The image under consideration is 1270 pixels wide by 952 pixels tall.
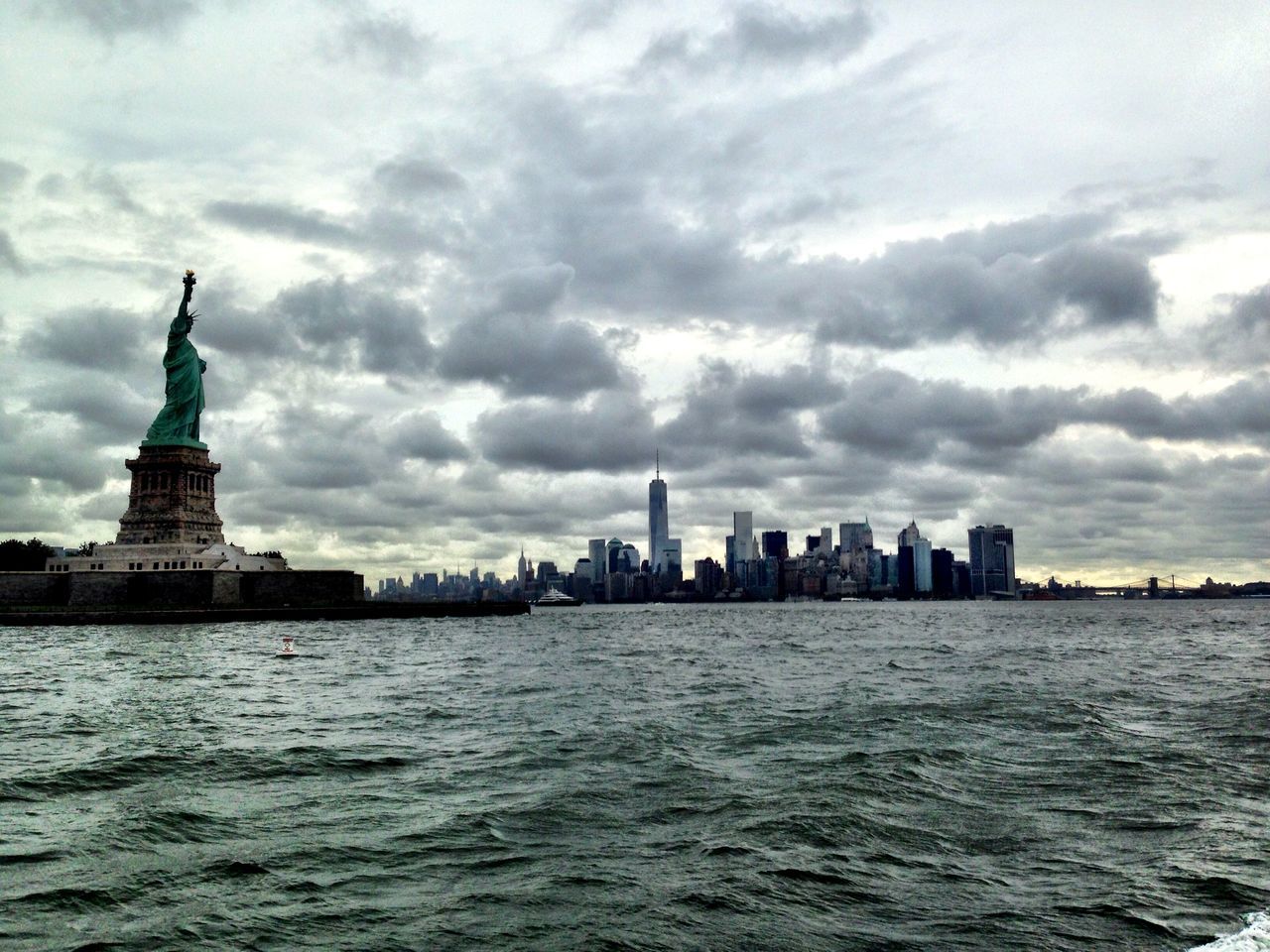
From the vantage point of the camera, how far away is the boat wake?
31.3 feet

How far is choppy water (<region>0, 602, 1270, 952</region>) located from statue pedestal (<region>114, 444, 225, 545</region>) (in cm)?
8133

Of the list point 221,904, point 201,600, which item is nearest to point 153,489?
point 201,600

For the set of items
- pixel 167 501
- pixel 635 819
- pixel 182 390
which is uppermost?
pixel 182 390

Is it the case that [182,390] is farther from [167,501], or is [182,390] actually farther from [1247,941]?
[1247,941]

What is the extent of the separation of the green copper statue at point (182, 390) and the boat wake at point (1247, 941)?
116 metres

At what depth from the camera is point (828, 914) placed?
35.1 feet

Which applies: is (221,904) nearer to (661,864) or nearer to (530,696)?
(661,864)

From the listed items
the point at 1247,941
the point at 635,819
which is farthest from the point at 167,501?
the point at 1247,941

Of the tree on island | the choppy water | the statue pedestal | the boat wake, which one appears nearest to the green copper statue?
the statue pedestal

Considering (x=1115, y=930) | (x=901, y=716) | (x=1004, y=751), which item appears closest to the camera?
(x=1115, y=930)

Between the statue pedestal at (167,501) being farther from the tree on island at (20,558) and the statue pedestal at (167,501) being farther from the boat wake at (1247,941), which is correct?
the boat wake at (1247,941)

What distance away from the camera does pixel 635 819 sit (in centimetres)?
1484

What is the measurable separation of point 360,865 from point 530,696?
1878 centimetres

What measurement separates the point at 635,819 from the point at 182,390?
374ft
